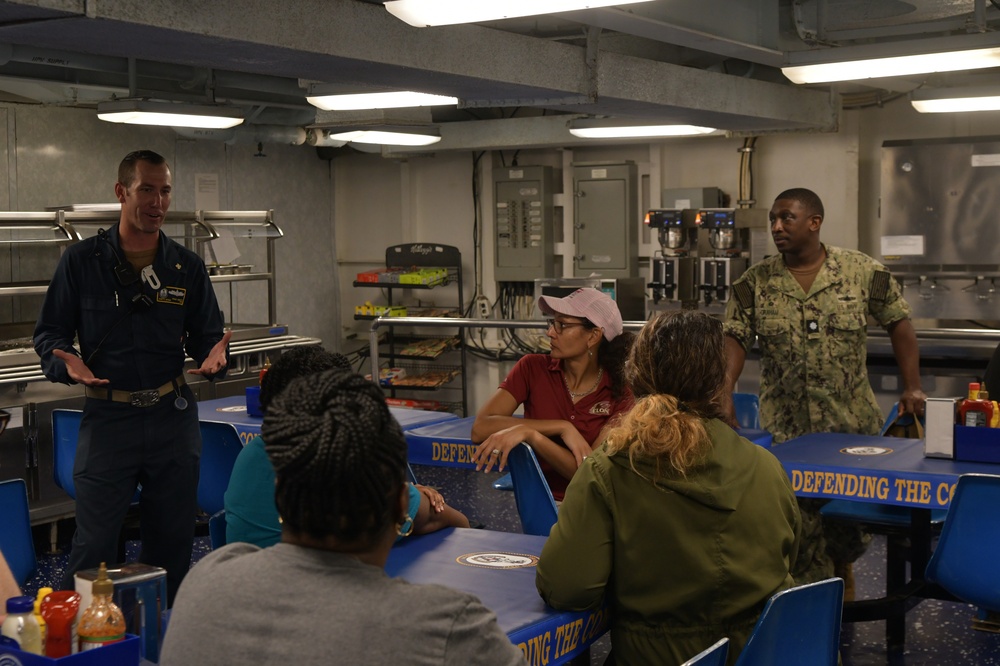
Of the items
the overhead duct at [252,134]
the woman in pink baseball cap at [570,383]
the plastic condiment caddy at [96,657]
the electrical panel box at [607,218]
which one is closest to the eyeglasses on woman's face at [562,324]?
the woman in pink baseball cap at [570,383]

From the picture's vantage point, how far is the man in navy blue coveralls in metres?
3.71

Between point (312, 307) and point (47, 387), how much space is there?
4428 millimetres

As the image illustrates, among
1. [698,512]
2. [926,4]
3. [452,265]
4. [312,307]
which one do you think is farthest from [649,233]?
[698,512]

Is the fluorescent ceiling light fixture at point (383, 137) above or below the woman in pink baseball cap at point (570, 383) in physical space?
above

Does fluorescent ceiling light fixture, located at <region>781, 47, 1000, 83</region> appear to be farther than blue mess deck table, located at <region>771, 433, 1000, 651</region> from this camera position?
Yes

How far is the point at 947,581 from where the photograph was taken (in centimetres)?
325

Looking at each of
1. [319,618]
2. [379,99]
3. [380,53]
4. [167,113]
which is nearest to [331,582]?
[319,618]

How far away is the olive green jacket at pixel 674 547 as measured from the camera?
2242 millimetres

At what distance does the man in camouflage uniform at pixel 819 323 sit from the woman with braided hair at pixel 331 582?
3.31 meters

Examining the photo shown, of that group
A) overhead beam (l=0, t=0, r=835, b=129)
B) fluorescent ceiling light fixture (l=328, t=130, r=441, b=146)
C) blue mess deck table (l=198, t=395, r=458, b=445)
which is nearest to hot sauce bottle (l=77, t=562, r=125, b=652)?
overhead beam (l=0, t=0, r=835, b=129)

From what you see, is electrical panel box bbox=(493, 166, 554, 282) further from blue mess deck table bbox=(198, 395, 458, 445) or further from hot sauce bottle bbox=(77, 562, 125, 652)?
hot sauce bottle bbox=(77, 562, 125, 652)

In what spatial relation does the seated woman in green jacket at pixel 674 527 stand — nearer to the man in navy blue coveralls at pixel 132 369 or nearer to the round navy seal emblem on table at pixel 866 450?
the round navy seal emblem on table at pixel 866 450

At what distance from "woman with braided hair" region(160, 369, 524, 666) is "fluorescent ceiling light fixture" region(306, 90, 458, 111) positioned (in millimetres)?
4258

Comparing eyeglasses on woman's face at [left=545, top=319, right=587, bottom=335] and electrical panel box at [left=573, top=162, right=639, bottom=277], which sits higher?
electrical panel box at [left=573, top=162, right=639, bottom=277]
